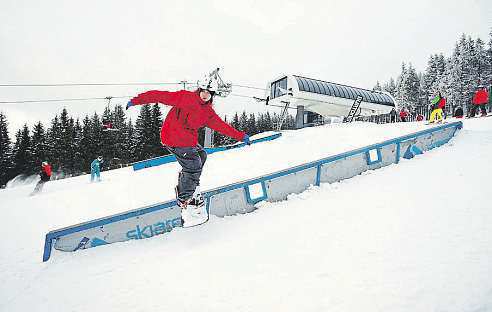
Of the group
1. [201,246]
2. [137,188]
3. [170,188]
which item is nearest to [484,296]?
[201,246]

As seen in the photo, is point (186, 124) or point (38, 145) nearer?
point (186, 124)

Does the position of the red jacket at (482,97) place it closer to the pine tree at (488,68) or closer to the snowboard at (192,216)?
the snowboard at (192,216)

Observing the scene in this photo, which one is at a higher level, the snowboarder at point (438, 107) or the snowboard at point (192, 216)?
the snowboarder at point (438, 107)

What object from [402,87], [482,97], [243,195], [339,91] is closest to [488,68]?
[402,87]

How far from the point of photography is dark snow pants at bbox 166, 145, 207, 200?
4055mm

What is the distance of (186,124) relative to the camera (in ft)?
13.1

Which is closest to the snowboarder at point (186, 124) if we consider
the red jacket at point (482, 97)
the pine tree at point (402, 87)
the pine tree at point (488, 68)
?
the red jacket at point (482, 97)

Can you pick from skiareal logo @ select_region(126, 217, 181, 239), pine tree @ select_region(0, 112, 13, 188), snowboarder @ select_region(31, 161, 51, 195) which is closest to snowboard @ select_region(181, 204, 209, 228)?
skiareal logo @ select_region(126, 217, 181, 239)

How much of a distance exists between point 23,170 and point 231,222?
5160 cm

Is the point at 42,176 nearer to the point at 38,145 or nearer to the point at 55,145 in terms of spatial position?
the point at 38,145

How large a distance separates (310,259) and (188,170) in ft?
7.02

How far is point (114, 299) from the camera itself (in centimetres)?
284

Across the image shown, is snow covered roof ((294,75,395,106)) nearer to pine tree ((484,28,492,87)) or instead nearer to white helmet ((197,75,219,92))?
white helmet ((197,75,219,92))

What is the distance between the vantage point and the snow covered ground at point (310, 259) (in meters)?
2.36
